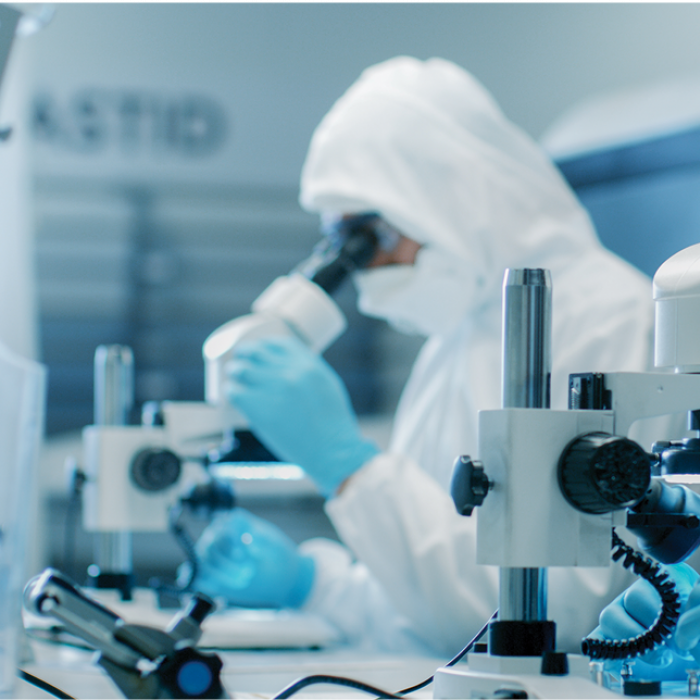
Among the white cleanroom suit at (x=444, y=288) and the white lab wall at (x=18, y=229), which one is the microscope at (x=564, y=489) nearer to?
the white cleanroom suit at (x=444, y=288)

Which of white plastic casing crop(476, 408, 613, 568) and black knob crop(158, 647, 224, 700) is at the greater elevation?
white plastic casing crop(476, 408, 613, 568)

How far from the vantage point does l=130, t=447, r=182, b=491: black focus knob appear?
153cm

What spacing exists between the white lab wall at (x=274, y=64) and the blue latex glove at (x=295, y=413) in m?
0.60

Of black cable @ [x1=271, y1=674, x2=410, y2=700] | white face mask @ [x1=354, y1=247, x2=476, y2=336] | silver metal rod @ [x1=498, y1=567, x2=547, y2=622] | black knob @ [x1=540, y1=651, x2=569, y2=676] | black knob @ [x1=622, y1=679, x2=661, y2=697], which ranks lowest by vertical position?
black cable @ [x1=271, y1=674, x2=410, y2=700]

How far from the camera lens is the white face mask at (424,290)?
1615 mm

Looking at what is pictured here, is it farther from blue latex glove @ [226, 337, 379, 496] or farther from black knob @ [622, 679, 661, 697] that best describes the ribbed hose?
black knob @ [622, 679, 661, 697]

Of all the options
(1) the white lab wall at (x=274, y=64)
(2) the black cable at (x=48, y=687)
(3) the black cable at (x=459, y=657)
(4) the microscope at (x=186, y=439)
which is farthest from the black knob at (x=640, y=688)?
(1) the white lab wall at (x=274, y=64)

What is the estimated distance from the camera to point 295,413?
1.49 meters

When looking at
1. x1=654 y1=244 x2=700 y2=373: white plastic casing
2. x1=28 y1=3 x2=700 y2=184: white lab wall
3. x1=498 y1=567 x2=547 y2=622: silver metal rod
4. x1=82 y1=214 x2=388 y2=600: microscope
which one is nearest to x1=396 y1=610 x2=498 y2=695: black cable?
x1=498 y1=567 x2=547 y2=622: silver metal rod

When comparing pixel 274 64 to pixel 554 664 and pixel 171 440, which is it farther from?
pixel 554 664

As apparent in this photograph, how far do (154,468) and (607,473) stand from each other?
1.04m

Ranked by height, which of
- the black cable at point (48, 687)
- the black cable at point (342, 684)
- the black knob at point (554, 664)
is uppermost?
the black knob at point (554, 664)

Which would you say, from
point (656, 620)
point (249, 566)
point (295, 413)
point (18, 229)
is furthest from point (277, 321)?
point (18, 229)

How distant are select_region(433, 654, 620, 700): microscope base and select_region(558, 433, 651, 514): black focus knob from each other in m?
0.12
